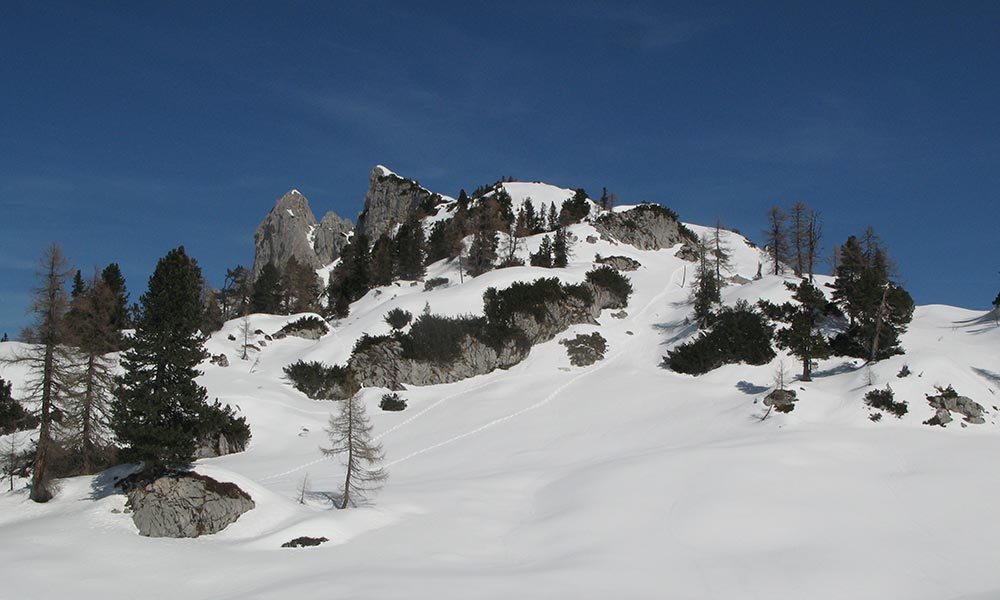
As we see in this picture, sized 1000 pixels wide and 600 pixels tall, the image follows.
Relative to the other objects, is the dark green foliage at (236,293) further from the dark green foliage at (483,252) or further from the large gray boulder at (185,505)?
the large gray boulder at (185,505)

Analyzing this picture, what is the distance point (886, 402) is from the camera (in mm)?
33969

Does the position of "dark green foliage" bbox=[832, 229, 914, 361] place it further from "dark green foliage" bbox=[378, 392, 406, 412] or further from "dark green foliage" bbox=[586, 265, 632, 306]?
"dark green foliage" bbox=[378, 392, 406, 412]

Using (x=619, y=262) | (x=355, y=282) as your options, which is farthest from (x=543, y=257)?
(x=355, y=282)

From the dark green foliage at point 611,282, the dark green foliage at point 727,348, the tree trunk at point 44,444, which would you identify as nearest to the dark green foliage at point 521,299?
the dark green foliage at point 611,282

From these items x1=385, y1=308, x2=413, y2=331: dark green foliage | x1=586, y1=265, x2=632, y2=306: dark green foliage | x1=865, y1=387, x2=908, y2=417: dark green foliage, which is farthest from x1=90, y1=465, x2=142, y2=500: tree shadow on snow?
x1=586, y1=265, x2=632, y2=306: dark green foliage

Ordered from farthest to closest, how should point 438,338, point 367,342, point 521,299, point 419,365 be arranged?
point 521,299 → point 367,342 → point 438,338 → point 419,365

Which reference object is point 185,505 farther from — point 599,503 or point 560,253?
point 560,253

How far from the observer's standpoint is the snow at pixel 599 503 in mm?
16938

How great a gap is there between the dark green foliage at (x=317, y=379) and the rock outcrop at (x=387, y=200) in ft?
255

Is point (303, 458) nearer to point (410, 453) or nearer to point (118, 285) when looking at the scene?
point (410, 453)

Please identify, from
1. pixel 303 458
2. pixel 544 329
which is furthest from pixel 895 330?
pixel 303 458

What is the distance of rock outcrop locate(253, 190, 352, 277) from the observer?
15325 cm

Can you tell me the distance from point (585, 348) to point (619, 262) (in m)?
32.7

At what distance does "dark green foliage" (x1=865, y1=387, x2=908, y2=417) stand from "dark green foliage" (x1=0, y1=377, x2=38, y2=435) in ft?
162
